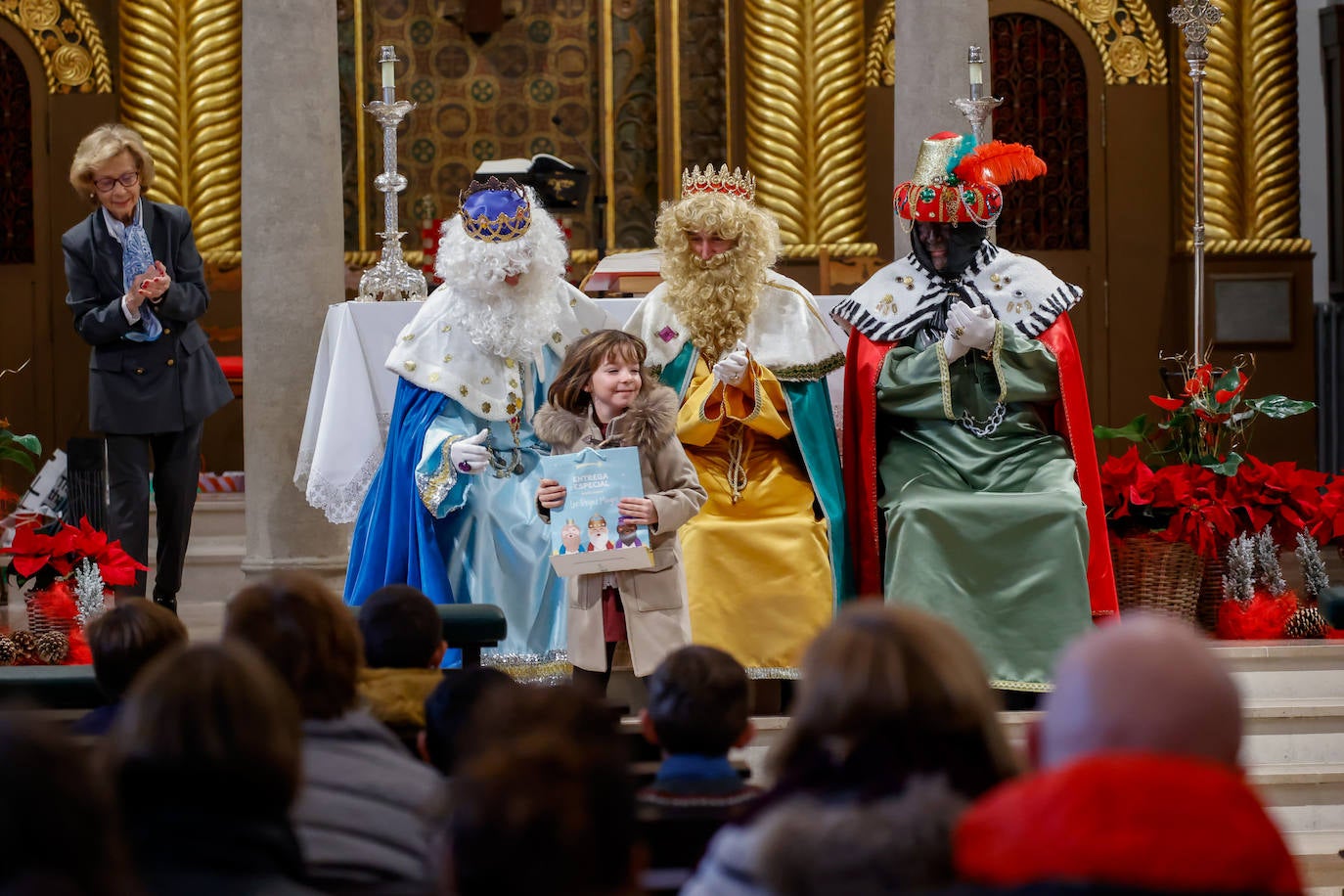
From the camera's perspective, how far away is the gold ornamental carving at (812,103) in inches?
402

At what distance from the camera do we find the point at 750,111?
10258 mm

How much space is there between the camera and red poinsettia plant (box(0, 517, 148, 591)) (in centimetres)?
596

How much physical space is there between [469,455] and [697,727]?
264cm

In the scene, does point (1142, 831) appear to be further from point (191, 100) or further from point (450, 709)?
point (191, 100)

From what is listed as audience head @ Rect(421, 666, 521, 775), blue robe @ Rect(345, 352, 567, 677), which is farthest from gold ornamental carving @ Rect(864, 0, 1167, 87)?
audience head @ Rect(421, 666, 521, 775)

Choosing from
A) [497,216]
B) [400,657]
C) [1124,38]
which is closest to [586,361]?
[497,216]

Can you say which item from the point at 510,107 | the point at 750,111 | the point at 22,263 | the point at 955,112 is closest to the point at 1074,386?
the point at 955,112

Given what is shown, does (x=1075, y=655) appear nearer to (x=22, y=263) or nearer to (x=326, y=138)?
(x=326, y=138)

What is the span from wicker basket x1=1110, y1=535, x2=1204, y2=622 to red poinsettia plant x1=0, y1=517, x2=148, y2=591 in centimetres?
337

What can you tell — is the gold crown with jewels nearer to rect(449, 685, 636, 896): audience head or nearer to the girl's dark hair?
the girl's dark hair

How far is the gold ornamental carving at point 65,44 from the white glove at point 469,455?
533 centimetres

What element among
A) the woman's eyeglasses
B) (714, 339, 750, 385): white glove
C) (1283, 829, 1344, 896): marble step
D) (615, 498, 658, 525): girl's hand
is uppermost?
the woman's eyeglasses

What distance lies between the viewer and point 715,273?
596 centimetres

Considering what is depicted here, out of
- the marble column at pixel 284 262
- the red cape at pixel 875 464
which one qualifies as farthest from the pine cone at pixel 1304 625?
the marble column at pixel 284 262
